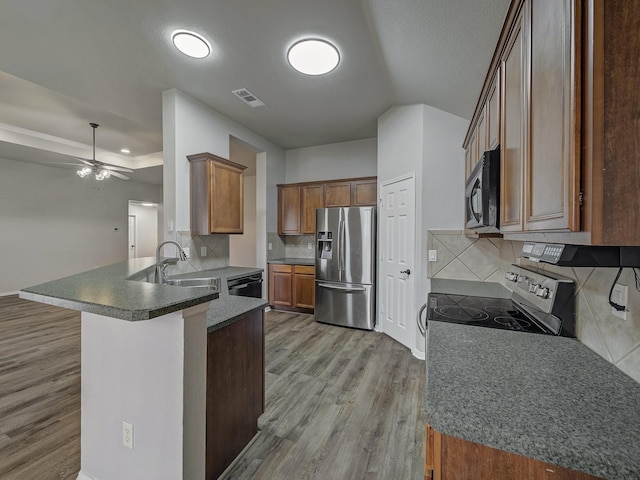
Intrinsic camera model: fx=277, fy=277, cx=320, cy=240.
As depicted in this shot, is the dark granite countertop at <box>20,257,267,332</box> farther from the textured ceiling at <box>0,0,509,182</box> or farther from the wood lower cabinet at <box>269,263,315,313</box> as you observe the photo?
the wood lower cabinet at <box>269,263,315,313</box>

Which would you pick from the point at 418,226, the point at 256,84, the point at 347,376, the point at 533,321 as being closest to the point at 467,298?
the point at 533,321

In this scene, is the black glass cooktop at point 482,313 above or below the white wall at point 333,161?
below

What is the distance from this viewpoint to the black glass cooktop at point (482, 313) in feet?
4.65

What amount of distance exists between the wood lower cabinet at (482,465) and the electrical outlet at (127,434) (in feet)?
4.19

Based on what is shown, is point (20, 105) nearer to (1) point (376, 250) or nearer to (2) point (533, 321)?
(1) point (376, 250)

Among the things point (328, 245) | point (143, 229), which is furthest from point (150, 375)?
point (143, 229)

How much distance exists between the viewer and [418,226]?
9.58ft

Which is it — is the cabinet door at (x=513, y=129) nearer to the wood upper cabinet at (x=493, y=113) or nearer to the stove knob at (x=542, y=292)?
the wood upper cabinet at (x=493, y=113)

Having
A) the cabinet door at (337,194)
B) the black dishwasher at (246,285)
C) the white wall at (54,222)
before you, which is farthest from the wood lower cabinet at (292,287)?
the white wall at (54,222)

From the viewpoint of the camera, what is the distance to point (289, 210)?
491cm

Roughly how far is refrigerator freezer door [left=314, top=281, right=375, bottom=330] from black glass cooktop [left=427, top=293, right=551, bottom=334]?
1632 millimetres

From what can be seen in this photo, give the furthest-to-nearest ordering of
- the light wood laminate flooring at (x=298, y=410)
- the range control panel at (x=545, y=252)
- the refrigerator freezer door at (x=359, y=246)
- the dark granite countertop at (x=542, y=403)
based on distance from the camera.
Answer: the refrigerator freezer door at (x=359, y=246) → the light wood laminate flooring at (x=298, y=410) → the range control panel at (x=545, y=252) → the dark granite countertop at (x=542, y=403)

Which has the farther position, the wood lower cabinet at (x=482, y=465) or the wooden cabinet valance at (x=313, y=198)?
the wooden cabinet valance at (x=313, y=198)

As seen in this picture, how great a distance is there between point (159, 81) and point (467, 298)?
11.7ft
